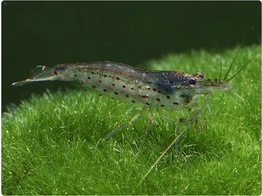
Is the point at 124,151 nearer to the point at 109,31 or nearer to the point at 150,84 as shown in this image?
the point at 150,84

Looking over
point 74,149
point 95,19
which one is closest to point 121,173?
point 74,149

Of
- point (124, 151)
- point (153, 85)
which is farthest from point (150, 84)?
point (124, 151)

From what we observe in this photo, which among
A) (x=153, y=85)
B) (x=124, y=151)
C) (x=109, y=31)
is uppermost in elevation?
(x=153, y=85)

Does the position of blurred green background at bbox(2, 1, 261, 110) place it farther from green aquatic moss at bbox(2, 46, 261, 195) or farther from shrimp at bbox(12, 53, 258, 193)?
shrimp at bbox(12, 53, 258, 193)

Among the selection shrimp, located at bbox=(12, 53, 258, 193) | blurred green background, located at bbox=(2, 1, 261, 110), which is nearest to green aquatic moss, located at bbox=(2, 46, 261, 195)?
shrimp, located at bbox=(12, 53, 258, 193)

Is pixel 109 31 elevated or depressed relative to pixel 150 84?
depressed

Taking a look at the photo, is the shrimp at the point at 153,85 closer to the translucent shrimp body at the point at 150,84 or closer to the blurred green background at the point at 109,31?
the translucent shrimp body at the point at 150,84

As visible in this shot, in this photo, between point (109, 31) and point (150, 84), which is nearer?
point (150, 84)

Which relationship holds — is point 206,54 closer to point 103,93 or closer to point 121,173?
point 103,93
